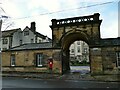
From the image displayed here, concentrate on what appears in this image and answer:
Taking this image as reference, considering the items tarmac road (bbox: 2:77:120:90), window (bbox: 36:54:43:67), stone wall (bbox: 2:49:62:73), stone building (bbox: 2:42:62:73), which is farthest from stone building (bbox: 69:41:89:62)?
tarmac road (bbox: 2:77:120:90)

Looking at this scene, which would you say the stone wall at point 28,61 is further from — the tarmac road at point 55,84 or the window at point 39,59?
the tarmac road at point 55,84

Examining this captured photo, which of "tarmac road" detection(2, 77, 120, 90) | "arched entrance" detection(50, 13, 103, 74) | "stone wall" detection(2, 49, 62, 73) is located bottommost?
"tarmac road" detection(2, 77, 120, 90)

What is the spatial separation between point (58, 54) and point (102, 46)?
6.15 meters

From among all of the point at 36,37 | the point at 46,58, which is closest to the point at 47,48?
the point at 46,58

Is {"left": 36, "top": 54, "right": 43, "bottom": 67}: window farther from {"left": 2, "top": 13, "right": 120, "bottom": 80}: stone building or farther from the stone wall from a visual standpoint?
the stone wall

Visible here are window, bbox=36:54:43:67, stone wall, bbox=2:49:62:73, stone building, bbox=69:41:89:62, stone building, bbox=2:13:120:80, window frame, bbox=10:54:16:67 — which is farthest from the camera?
stone building, bbox=69:41:89:62

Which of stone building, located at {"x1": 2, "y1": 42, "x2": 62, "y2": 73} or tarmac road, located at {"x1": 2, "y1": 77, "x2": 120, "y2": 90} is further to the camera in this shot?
stone building, located at {"x1": 2, "y1": 42, "x2": 62, "y2": 73}

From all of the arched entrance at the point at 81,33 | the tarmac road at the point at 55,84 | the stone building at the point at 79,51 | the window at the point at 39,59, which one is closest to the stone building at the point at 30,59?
the window at the point at 39,59

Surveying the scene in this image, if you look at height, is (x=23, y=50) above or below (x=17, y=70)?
above

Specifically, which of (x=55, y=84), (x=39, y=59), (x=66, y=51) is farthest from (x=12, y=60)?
(x=55, y=84)

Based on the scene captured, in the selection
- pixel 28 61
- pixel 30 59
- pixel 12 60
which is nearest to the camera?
pixel 30 59

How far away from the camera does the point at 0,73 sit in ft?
99.2

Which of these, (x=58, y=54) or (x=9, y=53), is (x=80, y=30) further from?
(x=9, y=53)

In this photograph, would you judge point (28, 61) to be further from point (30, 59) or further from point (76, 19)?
point (76, 19)
